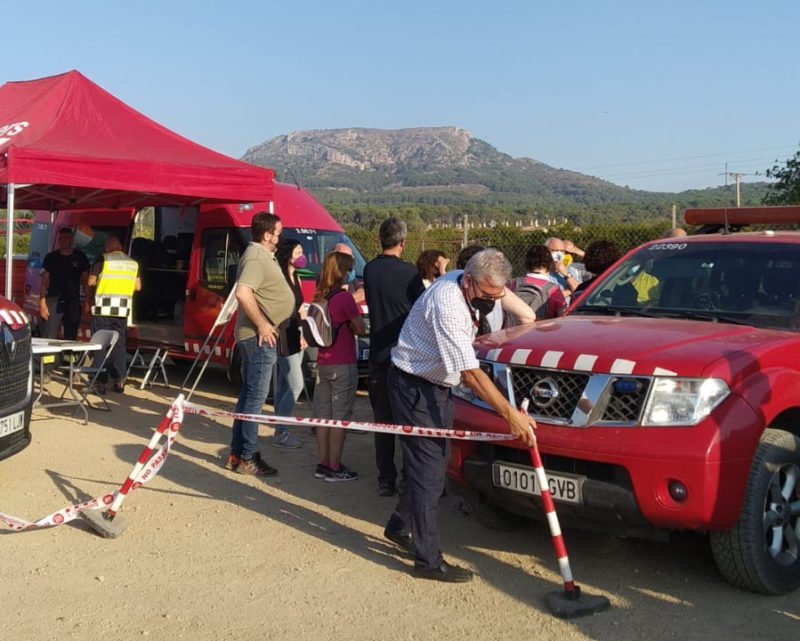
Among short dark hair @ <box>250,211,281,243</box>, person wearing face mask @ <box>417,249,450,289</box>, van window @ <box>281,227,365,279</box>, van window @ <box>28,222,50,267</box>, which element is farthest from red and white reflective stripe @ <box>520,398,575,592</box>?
van window @ <box>28,222,50,267</box>

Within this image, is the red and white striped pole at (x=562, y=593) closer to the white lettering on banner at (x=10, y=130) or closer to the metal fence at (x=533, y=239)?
the white lettering on banner at (x=10, y=130)

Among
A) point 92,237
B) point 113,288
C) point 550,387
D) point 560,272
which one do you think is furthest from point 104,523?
point 92,237

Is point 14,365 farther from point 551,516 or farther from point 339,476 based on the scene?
point 551,516

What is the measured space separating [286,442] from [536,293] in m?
2.59

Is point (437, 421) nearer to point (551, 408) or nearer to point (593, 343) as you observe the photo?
point (551, 408)

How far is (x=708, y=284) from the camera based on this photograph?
5348mm

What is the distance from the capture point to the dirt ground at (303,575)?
402 centimetres

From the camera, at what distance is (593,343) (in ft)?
14.7

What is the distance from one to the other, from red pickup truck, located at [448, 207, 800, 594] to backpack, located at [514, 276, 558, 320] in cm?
166

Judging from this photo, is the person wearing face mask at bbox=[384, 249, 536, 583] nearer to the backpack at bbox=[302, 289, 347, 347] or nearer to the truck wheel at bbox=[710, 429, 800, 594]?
the truck wheel at bbox=[710, 429, 800, 594]

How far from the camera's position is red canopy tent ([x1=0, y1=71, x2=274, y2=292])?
28.1ft

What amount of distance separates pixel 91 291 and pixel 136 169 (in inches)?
84.8

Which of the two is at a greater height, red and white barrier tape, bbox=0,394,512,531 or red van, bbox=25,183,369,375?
red van, bbox=25,183,369,375

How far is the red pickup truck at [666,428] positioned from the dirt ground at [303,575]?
362mm
